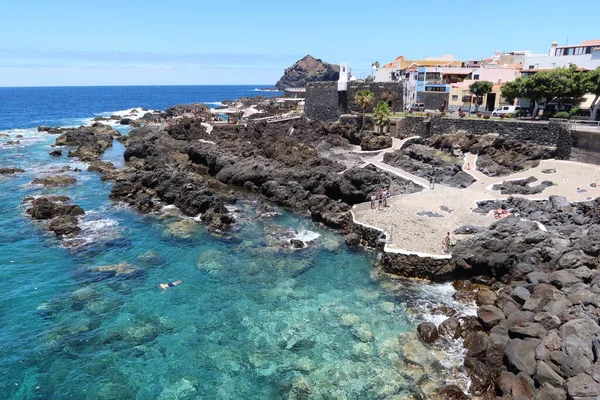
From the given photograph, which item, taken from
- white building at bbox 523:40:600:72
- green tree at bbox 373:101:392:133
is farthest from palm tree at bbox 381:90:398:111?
white building at bbox 523:40:600:72

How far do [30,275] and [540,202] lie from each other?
3862 cm

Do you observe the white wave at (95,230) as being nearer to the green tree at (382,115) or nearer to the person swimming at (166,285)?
the person swimming at (166,285)

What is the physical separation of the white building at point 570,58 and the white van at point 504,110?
5833mm

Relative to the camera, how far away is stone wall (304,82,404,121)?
235 ft

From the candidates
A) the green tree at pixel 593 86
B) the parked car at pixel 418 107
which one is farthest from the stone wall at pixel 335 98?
the green tree at pixel 593 86

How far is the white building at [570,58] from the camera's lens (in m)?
58.4

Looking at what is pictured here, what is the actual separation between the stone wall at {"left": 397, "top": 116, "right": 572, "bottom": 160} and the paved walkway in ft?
9.85

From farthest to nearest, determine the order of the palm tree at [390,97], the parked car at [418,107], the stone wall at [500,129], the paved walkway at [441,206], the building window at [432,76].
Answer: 1. the building window at [432,76]
2. the palm tree at [390,97]
3. the parked car at [418,107]
4. the stone wall at [500,129]
5. the paved walkway at [441,206]

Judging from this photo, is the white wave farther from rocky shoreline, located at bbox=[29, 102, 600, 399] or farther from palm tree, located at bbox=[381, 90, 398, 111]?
palm tree, located at bbox=[381, 90, 398, 111]

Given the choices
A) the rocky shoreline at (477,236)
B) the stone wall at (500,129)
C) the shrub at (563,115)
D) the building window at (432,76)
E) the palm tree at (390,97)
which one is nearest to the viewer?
the rocky shoreline at (477,236)

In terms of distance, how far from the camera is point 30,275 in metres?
28.5

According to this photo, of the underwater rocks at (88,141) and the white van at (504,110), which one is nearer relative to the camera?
the white van at (504,110)

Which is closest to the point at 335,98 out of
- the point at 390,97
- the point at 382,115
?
the point at 390,97

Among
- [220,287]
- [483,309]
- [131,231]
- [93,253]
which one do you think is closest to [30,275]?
[93,253]
